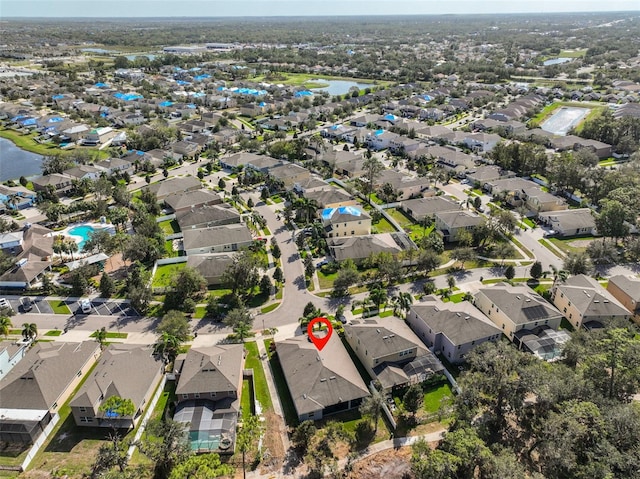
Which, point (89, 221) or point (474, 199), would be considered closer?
point (89, 221)

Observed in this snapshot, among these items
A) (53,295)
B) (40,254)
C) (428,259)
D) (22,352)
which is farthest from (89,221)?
(428,259)

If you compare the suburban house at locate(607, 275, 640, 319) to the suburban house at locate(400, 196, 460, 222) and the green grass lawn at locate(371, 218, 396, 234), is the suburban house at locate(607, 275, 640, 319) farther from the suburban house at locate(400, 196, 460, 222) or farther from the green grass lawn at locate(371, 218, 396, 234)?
the green grass lawn at locate(371, 218, 396, 234)

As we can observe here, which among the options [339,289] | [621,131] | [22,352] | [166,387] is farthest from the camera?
[621,131]

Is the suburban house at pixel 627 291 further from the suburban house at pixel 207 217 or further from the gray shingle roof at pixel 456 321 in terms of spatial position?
the suburban house at pixel 207 217

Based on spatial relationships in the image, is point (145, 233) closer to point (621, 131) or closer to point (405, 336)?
point (405, 336)

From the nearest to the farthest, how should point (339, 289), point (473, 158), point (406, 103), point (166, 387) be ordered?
point (166, 387) < point (339, 289) < point (473, 158) < point (406, 103)

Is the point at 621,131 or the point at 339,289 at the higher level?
the point at 621,131

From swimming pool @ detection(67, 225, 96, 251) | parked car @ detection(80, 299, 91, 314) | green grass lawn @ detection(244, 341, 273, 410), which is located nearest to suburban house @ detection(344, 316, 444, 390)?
green grass lawn @ detection(244, 341, 273, 410)

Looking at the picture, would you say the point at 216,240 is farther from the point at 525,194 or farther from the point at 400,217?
the point at 525,194
